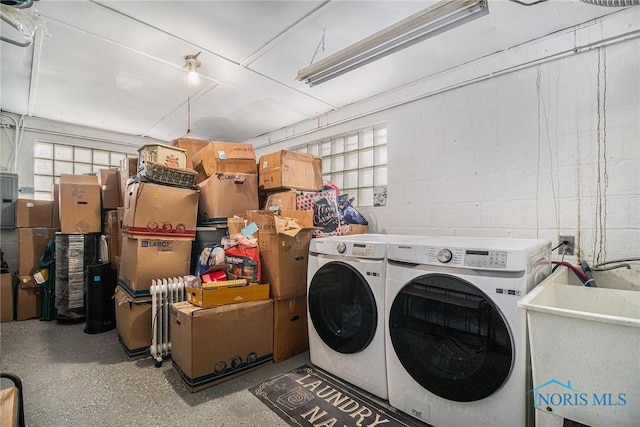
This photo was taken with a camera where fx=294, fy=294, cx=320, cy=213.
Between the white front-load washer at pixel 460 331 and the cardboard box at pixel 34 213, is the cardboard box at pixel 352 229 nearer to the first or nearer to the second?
the white front-load washer at pixel 460 331

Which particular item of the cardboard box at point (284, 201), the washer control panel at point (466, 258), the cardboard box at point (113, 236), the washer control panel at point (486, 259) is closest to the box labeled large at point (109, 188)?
the cardboard box at point (113, 236)

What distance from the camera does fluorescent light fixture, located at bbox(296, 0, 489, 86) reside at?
4.91 feet

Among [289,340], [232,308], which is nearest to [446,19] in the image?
[232,308]

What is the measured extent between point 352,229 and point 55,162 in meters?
4.11

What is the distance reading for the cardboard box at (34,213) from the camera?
331 centimetres

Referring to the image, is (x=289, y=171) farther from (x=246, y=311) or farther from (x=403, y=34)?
(x=403, y=34)

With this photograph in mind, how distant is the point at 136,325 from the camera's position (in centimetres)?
226

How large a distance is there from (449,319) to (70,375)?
2.48 metres

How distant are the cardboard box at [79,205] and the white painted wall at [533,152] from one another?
3.29m

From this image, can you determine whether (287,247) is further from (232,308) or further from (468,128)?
(468,128)

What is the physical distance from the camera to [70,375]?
2008 millimetres

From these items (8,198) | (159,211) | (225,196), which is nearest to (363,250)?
(225,196)

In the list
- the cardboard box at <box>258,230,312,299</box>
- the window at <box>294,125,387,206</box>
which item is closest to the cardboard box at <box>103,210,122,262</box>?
the cardboard box at <box>258,230,312,299</box>

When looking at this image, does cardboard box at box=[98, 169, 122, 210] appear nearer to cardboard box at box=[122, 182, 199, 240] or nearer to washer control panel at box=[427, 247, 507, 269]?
cardboard box at box=[122, 182, 199, 240]
